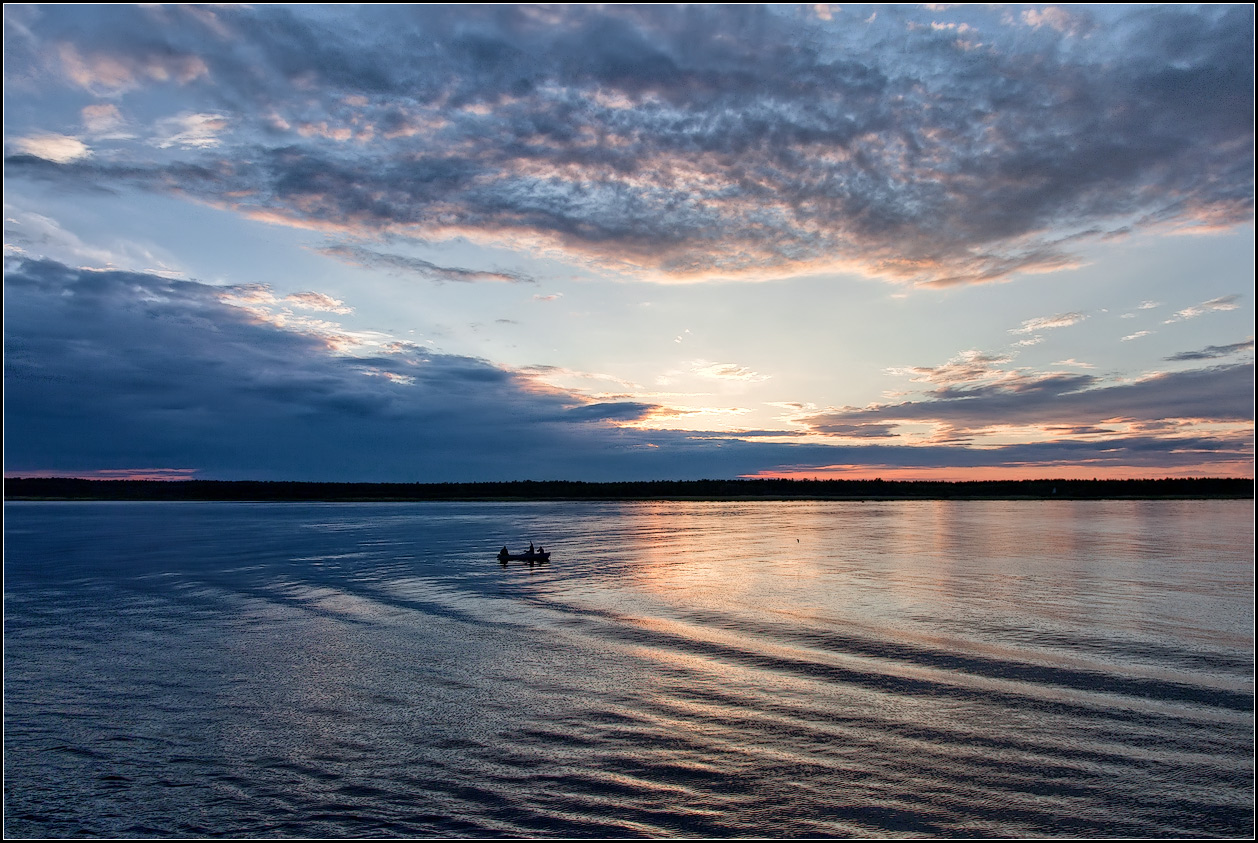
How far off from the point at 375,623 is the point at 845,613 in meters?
15.8

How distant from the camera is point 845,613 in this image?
2430 cm

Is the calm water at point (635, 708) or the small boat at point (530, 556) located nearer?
the calm water at point (635, 708)

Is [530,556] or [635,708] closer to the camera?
[635,708]

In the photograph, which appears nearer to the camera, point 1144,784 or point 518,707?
point 1144,784

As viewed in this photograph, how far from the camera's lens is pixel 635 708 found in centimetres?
1443

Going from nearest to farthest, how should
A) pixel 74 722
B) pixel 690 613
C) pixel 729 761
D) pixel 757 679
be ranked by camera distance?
pixel 729 761 < pixel 74 722 < pixel 757 679 < pixel 690 613

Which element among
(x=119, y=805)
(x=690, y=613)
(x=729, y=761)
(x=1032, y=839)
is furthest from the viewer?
(x=690, y=613)

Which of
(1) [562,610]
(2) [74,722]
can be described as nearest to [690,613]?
(1) [562,610]

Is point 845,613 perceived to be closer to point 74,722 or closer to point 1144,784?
point 1144,784

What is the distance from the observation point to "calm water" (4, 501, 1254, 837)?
10.2m

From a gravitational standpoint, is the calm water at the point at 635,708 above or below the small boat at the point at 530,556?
below

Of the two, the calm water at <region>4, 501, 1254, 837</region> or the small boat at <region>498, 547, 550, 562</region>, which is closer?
the calm water at <region>4, 501, 1254, 837</region>

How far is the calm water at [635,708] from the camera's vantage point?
10.2 m

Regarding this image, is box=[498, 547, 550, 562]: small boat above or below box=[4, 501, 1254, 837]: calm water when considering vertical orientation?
above
